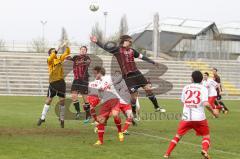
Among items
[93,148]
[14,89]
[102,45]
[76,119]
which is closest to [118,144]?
[93,148]

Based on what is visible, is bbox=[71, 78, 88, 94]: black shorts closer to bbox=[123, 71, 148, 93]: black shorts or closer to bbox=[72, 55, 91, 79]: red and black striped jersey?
Answer: bbox=[72, 55, 91, 79]: red and black striped jersey

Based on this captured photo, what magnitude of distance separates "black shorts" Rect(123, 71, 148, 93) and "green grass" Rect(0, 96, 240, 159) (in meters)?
1.29

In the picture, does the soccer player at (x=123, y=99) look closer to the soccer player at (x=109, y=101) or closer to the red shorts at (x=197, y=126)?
the soccer player at (x=109, y=101)

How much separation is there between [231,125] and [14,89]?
79.8ft

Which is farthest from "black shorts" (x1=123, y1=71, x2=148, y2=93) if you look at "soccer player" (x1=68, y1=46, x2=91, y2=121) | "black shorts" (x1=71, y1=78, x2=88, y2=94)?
"black shorts" (x1=71, y1=78, x2=88, y2=94)

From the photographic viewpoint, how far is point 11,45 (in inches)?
2069

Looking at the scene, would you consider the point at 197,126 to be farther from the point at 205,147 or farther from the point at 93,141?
the point at 93,141

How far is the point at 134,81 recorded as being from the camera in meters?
15.9

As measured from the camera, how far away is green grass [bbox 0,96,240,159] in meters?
10.8

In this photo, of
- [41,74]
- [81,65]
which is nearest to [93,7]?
→ [81,65]

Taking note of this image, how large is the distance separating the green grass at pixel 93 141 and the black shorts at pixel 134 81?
129 cm

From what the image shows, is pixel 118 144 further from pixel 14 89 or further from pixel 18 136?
pixel 14 89

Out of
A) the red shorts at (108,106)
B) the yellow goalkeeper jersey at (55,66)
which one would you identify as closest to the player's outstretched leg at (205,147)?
the red shorts at (108,106)

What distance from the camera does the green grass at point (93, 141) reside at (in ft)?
35.6
